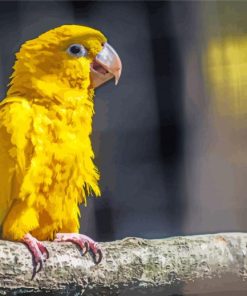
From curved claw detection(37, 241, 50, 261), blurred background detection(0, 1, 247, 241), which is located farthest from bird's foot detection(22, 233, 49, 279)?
blurred background detection(0, 1, 247, 241)

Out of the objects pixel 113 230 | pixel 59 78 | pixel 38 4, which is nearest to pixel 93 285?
pixel 113 230

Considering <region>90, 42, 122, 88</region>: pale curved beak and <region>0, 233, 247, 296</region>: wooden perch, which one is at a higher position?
<region>90, 42, 122, 88</region>: pale curved beak

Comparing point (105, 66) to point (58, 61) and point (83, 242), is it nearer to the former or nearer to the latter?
point (58, 61)

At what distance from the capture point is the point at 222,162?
84 centimetres

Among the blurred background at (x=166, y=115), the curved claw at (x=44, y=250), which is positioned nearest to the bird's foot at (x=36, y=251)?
the curved claw at (x=44, y=250)

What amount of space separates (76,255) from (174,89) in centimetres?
26

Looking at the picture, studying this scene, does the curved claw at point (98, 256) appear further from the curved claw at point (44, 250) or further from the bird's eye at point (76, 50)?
the bird's eye at point (76, 50)

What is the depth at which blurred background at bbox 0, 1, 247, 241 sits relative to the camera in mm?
840

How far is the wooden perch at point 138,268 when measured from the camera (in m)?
0.68

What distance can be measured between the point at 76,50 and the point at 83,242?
0.78ft

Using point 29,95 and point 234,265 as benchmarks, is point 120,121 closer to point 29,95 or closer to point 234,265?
point 29,95

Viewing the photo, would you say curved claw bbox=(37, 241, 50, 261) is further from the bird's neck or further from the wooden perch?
the bird's neck

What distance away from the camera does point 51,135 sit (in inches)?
30.2

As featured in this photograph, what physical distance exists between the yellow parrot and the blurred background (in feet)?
0.14
